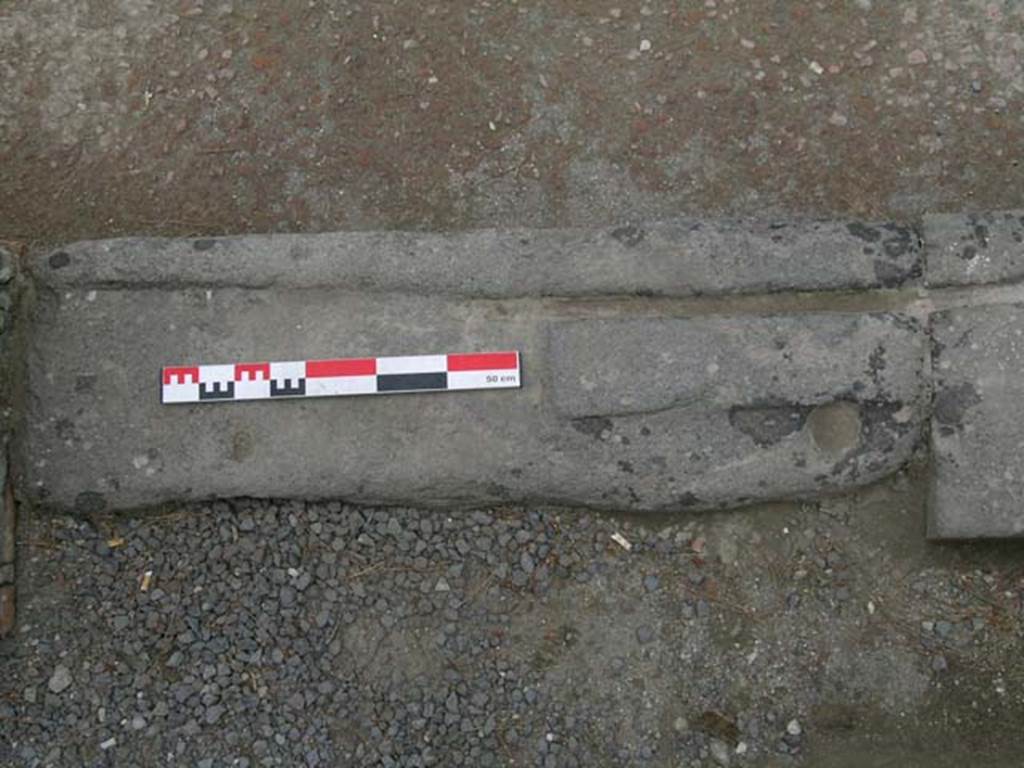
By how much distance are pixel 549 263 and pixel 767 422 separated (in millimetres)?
781

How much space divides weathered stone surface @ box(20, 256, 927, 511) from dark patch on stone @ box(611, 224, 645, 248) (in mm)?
245

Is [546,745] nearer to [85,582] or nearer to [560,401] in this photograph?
[560,401]

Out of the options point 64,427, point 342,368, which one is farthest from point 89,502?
point 342,368

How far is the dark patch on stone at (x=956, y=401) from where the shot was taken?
3.07 metres

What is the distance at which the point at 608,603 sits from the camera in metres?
3.22

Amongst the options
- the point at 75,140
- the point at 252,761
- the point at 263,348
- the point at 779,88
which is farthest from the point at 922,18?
the point at 252,761

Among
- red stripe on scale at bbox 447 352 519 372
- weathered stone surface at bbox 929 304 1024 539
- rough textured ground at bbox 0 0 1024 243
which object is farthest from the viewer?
rough textured ground at bbox 0 0 1024 243

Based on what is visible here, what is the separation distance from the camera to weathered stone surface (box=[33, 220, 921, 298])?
3.18 metres

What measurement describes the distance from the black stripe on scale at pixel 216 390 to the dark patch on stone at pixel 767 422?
1.45 m

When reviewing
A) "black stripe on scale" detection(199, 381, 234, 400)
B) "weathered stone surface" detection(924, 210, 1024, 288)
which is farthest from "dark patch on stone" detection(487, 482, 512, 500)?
"weathered stone surface" detection(924, 210, 1024, 288)

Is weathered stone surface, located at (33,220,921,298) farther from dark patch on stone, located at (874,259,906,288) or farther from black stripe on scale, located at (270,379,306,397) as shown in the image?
black stripe on scale, located at (270,379,306,397)

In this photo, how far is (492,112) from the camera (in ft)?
12.0

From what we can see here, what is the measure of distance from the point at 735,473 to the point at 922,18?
1.75 metres

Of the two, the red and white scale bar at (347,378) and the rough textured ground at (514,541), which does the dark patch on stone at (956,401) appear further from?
the red and white scale bar at (347,378)
